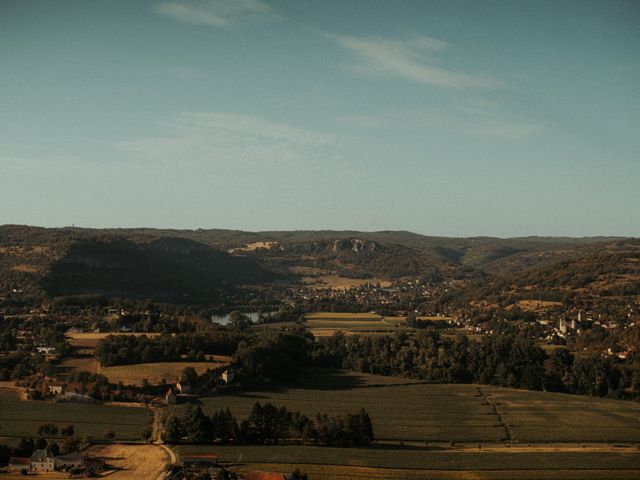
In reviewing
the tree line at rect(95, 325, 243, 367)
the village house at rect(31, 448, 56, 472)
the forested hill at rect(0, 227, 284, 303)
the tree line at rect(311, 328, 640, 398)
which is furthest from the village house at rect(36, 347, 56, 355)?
the forested hill at rect(0, 227, 284, 303)

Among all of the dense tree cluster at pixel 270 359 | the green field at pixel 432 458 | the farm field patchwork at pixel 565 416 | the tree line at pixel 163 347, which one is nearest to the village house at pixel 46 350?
the tree line at pixel 163 347

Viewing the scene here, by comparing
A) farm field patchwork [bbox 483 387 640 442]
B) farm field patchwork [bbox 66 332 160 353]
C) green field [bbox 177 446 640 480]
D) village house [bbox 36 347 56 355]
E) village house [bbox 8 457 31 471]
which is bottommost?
village house [bbox 8 457 31 471]

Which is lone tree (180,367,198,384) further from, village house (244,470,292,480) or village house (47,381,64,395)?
village house (244,470,292,480)

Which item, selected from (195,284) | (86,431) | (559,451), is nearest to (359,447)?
(559,451)

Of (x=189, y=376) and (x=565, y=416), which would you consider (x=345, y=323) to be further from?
(x=565, y=416)

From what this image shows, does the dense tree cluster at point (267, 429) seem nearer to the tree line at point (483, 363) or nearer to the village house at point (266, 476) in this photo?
the village house at point (266, 476)

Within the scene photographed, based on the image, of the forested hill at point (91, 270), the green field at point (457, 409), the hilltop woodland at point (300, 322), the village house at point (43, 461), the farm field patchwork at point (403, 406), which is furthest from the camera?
the forested hill at point (91, 270)

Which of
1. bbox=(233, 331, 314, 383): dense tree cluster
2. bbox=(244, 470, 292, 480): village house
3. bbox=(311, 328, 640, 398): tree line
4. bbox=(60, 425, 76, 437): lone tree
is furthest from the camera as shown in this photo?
bbox=(311, 328, 640, 398): tree line
